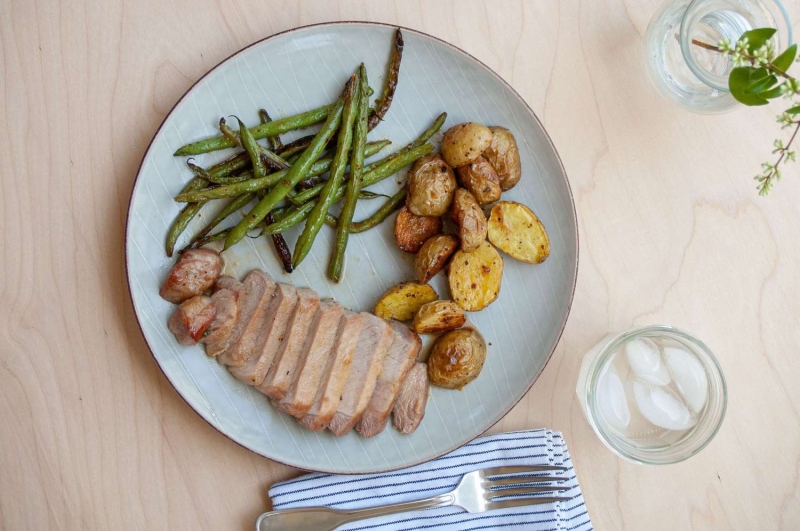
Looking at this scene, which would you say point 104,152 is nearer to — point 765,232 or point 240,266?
point 240,266

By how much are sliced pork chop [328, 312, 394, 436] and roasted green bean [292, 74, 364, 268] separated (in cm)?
43

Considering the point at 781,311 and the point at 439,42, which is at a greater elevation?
the point at 439,42

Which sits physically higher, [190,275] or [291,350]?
[190,275]

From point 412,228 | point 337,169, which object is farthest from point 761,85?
point 337,169

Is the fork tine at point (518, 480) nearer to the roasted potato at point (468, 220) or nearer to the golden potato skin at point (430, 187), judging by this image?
the roasted potato at point (468, 220)

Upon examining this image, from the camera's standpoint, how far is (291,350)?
110 inches

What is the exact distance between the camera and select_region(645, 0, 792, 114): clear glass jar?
2.88 meters

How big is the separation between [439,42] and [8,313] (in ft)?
7.82

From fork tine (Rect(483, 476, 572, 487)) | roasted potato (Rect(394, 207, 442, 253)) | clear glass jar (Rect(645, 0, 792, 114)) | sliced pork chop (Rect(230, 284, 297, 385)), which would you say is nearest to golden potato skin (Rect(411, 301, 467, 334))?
roasted potato (Rect(394, 207, 442, 253))

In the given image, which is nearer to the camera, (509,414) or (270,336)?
(270,336)

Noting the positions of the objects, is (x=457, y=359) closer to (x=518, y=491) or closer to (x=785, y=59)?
(x=518, y=491)

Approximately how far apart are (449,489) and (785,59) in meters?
2.33

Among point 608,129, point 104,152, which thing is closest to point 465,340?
point 608,129

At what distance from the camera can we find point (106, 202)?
2934 mm
